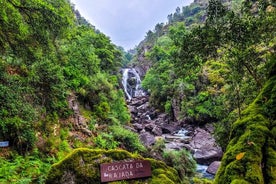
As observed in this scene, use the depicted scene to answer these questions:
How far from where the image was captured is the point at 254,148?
3.80m

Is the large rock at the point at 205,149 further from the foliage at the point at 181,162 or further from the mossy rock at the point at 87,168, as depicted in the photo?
the mossy rock at the point at 87,168

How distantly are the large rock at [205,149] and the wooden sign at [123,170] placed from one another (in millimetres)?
10087

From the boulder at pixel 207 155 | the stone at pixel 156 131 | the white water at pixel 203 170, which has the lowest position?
the white water at pixel 203 170

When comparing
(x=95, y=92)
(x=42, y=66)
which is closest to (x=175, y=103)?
(x=95, y=92)

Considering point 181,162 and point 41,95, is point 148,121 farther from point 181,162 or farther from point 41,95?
point 41,95

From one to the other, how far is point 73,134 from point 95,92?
4.12 meters

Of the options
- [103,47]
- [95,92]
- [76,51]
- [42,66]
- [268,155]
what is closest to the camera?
[268,155]

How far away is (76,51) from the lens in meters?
13.1

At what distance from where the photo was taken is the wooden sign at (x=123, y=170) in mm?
5180

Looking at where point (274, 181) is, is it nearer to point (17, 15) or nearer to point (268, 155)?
point (268, 155)

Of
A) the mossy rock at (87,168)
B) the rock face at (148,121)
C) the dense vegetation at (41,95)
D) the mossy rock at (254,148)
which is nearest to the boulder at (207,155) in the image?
the rock face at (148,121)

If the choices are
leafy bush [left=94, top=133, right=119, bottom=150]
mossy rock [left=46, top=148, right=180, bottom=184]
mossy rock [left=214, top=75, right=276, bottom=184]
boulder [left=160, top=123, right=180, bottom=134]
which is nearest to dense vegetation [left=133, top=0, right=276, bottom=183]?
mossy rock [left=214, top=75, right=276, bottom=184]

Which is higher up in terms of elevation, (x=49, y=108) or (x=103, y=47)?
(x=103, y=47)

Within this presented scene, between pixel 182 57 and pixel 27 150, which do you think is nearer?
pixel 27 150
